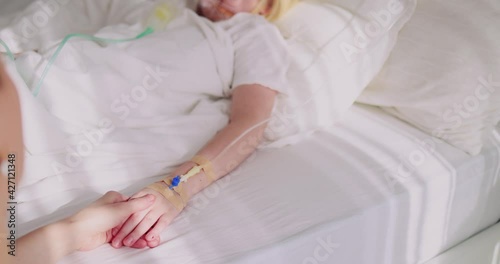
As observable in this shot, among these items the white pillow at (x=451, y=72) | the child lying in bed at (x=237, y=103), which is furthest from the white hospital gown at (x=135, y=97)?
the white pillow at (x=451, y=72)

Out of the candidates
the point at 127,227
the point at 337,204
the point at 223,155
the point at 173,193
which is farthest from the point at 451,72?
the point at 127,227

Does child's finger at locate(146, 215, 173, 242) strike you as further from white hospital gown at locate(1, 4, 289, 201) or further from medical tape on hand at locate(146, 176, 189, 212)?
white hospital gown at locate(1, 4, 289, 201)

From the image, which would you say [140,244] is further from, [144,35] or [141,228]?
[144,35]

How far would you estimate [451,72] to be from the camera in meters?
1.18

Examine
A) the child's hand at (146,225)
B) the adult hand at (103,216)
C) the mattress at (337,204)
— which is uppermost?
the adult hand at (103,216)

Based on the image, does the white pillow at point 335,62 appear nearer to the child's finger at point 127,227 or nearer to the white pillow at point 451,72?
the white pillow at point 451,72

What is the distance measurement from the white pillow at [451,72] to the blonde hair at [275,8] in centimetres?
31

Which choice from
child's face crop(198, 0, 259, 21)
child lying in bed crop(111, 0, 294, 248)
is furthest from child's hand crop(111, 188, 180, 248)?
child's face crop(198, 0, 259, 21)

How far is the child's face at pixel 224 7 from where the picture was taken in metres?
1.41

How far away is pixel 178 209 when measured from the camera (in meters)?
0.99

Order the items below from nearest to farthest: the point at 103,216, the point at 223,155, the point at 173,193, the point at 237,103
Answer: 1. the point at 103,216
2. the point at 173,193
3. the point at 223,155
4. the point at 237,103

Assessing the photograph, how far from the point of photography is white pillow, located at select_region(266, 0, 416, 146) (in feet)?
4.04

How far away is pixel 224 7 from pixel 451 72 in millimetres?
595

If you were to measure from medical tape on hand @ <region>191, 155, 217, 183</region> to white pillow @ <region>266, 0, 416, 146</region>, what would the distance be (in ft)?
0.61
